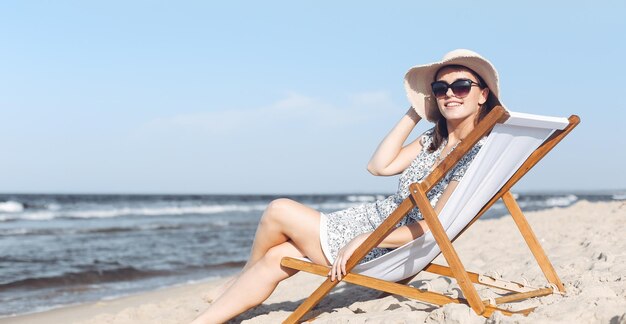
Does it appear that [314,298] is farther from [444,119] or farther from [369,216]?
[444,119]

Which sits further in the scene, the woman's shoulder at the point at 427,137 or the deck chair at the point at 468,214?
the woman's shoulder at the point at 427,137

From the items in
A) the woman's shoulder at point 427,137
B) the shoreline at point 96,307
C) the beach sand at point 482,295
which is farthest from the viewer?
the shoreline at point 96,307

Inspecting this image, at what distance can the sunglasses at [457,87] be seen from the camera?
3047 mm

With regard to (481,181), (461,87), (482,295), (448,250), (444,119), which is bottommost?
(482,295)

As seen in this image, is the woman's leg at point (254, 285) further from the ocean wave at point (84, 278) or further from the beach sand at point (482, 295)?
the ocean wave at point (84, 278)

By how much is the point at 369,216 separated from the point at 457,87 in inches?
30.0

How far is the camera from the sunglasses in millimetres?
3047

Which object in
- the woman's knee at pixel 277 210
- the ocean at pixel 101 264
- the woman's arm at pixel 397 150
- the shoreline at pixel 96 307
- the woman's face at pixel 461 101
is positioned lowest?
the ocean at pixel 101 264

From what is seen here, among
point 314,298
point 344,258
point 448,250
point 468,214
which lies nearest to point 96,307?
point 314,298

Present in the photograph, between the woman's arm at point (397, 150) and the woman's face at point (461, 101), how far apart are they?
31 centimetres

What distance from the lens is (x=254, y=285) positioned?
3.19 m

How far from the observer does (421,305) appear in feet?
10.5

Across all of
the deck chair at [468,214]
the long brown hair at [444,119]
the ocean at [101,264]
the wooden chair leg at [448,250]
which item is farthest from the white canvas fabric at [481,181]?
the ocean at [101,264]

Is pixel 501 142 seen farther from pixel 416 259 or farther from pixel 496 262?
pixel 496 262
